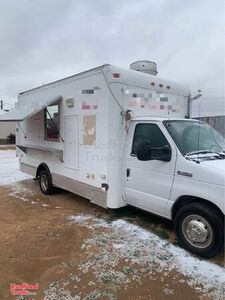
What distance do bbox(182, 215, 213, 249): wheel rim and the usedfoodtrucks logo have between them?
90.5 inches

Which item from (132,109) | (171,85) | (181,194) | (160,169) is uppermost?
(171,85)

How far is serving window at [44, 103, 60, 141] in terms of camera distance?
23.7 ft

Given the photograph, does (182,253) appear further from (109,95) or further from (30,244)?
(109,95)

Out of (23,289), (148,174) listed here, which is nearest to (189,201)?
(148,174)

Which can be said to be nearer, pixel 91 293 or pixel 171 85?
pixel 91 293

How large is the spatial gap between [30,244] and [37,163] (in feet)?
13.1

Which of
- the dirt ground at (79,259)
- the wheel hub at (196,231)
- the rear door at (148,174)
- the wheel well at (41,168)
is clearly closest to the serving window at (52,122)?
the wheel well at (41,168)

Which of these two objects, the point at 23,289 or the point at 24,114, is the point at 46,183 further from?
the point at 23,289

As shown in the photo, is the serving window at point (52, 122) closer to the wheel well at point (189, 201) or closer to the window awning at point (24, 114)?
the window awning at point (24, 114)

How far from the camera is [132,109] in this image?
560 cm

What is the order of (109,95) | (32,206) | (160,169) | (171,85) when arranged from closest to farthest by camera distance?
1. (160,169)
2. (109,95)
3. (171,85)
4. (32,206)

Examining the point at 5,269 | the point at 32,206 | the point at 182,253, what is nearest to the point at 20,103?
the point at 32,206

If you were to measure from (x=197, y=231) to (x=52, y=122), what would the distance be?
465cm

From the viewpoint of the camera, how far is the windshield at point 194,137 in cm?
475
